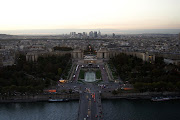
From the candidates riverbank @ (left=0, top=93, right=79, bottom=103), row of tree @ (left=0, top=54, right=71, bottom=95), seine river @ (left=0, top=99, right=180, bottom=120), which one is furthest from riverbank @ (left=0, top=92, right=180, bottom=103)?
row of tree @ (left=0, top=54, right=71, bottom=95)

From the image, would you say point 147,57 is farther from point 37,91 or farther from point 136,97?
point 37,91

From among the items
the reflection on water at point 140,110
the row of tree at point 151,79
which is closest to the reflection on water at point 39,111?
the reflection on water at point 140,110

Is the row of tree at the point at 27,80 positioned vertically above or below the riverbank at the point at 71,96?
above

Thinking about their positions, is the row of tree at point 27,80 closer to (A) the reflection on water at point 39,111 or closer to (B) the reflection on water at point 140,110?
(A) the reflection on water at point 39,111

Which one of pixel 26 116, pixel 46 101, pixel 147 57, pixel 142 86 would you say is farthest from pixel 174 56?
pixel 26 116

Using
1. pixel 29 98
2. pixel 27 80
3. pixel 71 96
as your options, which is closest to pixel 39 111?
pixel 29 98

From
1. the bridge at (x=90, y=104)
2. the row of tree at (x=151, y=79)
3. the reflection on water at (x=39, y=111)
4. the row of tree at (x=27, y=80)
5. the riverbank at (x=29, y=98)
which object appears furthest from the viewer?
the row of tree at (x=151, y=79)

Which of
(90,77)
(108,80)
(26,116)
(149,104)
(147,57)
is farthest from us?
(147,57)

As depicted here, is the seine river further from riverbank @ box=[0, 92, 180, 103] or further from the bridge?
the bridge
